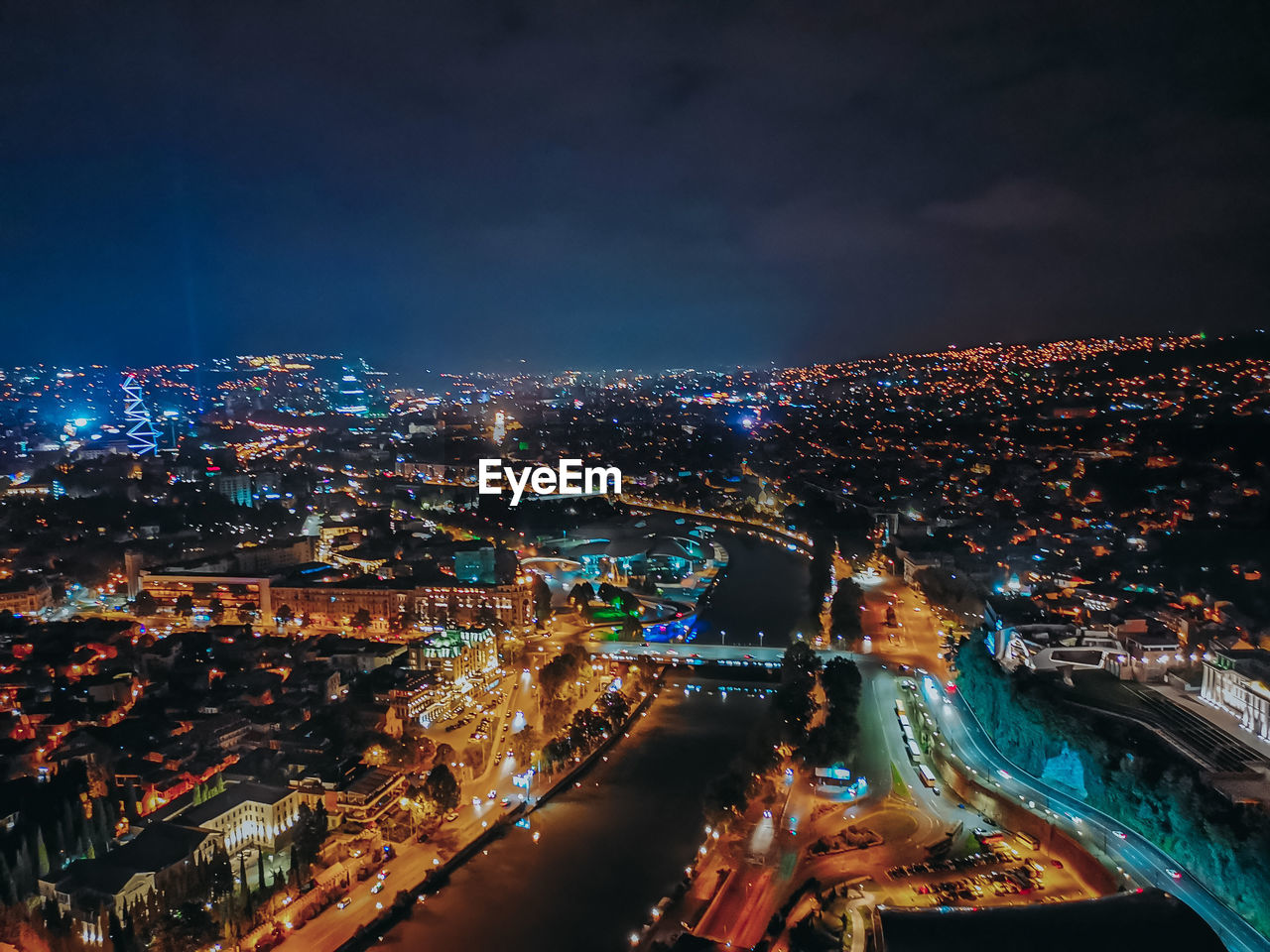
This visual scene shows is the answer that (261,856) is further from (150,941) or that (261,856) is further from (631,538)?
(631,538)

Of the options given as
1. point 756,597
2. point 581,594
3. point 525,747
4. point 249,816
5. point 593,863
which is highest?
point 581,594

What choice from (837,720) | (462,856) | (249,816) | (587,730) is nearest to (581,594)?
(587,730)

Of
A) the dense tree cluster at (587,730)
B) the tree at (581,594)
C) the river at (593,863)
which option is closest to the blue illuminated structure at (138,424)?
the tree at (581,594)

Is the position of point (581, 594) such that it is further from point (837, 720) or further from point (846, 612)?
point (837, 720)

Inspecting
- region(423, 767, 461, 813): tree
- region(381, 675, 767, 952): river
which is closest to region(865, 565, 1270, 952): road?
region(381, 675, 767, 952): river

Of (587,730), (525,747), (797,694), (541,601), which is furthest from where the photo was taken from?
(541,601)

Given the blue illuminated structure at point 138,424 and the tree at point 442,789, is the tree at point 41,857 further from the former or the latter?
the blue illuminated structure at point 138,424
